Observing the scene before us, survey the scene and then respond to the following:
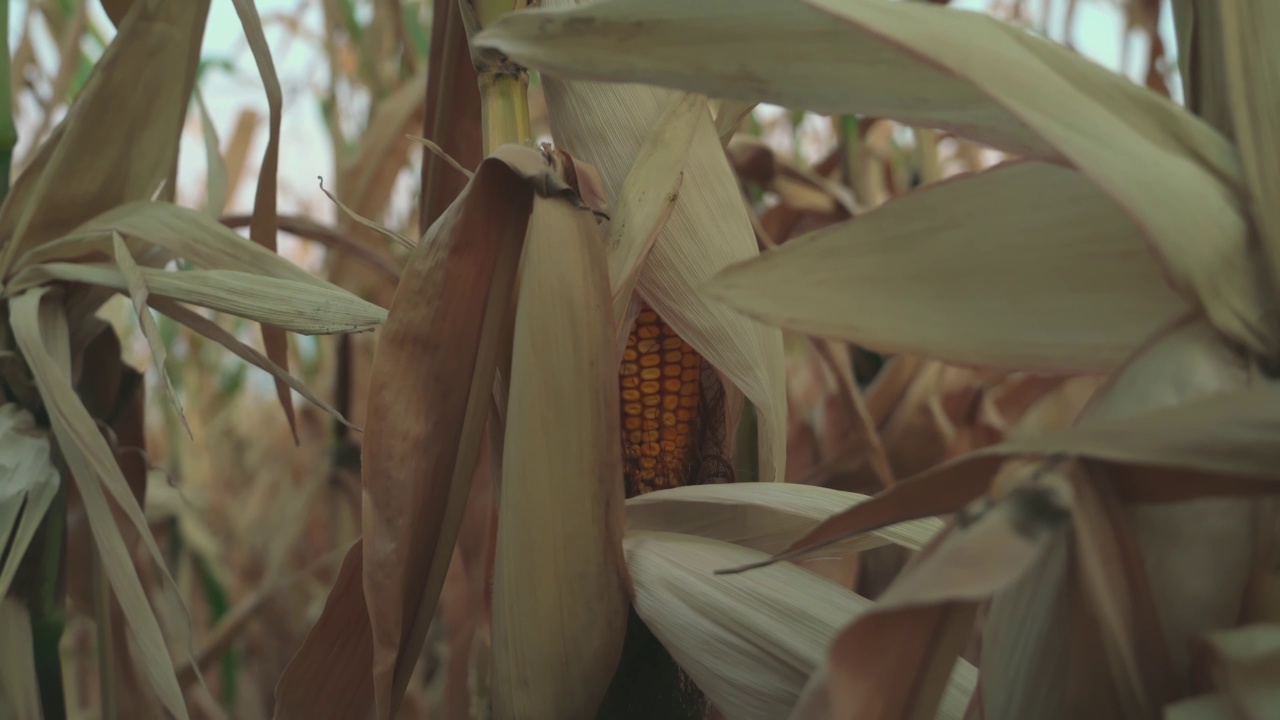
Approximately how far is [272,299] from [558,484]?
0.60ft

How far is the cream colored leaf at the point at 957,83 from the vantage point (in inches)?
9.0

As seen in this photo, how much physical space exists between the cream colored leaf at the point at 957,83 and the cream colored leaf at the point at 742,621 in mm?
149

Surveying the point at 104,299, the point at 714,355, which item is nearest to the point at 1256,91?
the point at 714,355

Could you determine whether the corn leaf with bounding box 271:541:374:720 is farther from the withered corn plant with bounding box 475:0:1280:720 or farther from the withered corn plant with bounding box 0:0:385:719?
the withered corn plant with bounding box 475:0:1280:720

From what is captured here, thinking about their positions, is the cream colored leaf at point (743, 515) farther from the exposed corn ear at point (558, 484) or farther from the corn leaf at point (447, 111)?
the corn leaf at point (447, 111)

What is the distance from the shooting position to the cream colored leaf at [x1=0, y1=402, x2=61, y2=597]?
48cm

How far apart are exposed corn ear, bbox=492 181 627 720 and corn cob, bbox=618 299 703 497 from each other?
0.23ft

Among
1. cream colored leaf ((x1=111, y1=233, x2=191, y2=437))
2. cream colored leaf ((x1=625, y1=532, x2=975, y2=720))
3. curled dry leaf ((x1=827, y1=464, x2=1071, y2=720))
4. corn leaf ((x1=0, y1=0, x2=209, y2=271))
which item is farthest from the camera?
corn leaf ((x1=0, y1=0, x2=209, y2=271))

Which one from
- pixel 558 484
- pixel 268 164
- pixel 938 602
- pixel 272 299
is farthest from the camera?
pixel 268 164

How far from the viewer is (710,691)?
1.09ft

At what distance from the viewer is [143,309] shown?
Answer: 0.45m

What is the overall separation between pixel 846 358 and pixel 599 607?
502 mm

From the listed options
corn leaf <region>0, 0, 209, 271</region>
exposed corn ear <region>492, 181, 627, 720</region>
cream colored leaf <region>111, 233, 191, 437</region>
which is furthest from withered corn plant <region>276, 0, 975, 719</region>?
corn leaf <region>0, 0, 209, 271</region>

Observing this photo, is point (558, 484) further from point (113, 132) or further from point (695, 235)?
point (113, 132)
